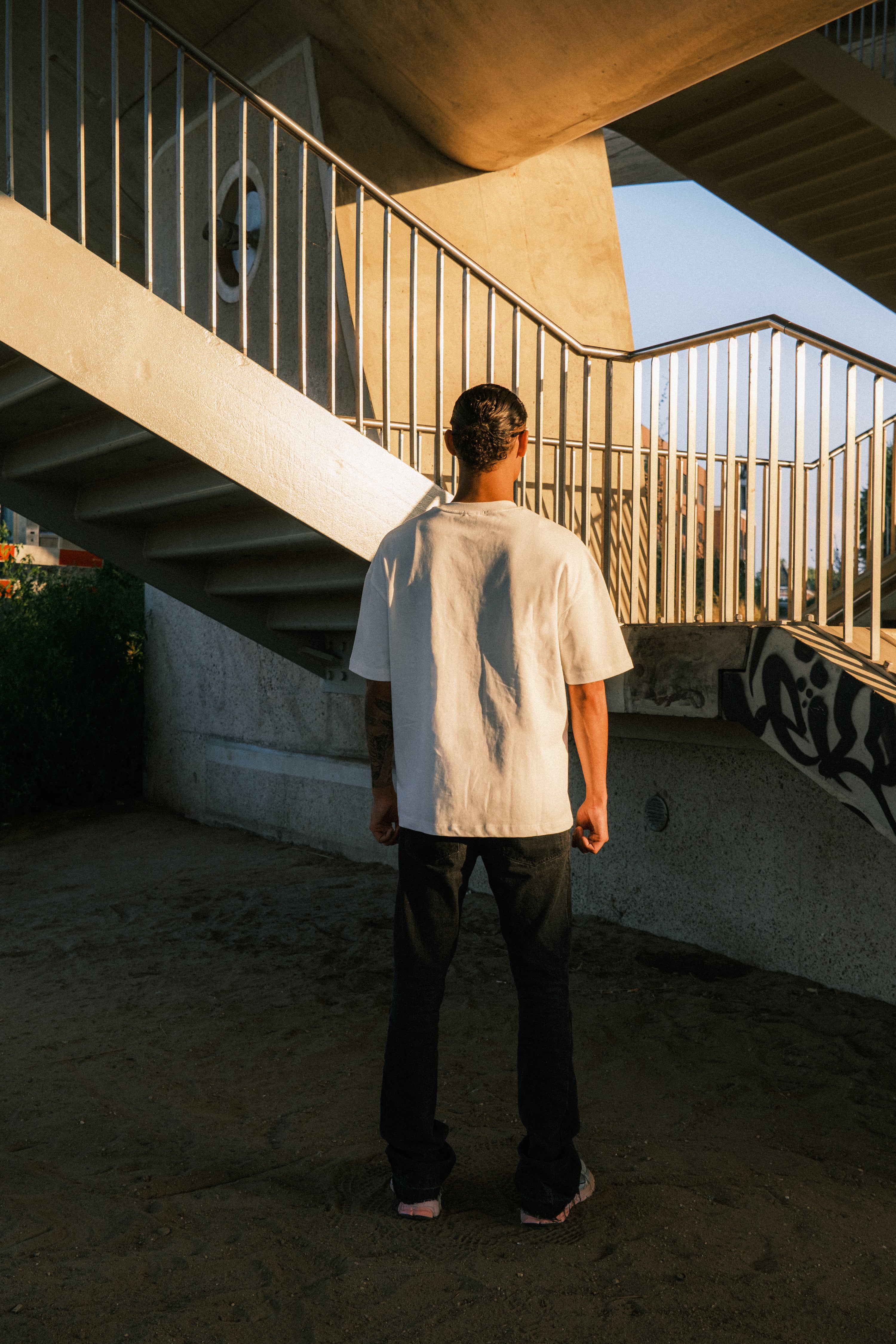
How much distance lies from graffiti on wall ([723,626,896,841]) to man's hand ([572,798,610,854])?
4.55 feet

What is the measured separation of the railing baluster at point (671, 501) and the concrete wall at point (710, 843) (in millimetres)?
666

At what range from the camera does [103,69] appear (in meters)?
8.95

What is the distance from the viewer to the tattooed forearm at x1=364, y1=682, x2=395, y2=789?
2.79 meters

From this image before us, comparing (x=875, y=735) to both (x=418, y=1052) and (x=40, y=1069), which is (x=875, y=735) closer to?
(x=418, y=1052)

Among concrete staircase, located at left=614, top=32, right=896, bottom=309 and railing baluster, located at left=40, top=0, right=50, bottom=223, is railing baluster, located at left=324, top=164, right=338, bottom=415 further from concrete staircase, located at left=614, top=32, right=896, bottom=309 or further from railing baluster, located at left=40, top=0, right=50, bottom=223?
concrete staircase, located at left=614, top=32, right=896, bottom=309

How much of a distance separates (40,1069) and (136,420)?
104 inches

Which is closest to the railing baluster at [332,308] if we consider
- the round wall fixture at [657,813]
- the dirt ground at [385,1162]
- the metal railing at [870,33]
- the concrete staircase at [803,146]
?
the round wall fixture at [657,813]

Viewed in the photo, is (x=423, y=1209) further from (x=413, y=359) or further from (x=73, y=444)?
(x=73, y=444)

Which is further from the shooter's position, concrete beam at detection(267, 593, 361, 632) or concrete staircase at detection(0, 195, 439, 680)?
concrete beam at detection(267, 593, 361, 632)

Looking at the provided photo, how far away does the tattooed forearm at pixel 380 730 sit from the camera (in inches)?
110

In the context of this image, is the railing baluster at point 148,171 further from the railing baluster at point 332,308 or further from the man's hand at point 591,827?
the man's hand at point 591,827

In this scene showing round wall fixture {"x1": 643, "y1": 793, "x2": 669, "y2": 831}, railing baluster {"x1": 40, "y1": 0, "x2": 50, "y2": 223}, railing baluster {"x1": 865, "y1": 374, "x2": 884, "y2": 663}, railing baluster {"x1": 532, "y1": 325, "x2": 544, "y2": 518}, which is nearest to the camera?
railing baluster {"x1": 865, "y1": 374, "x2": 884, "y2": 663}

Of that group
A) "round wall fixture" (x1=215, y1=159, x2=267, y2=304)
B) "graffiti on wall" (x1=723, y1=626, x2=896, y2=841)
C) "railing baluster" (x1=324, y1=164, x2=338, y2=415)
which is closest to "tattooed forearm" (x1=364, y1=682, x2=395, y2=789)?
"graffiti on wall" (x1=723, y1=626, x2=896, y2=841)

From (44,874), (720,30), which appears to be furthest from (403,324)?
(44,874)
